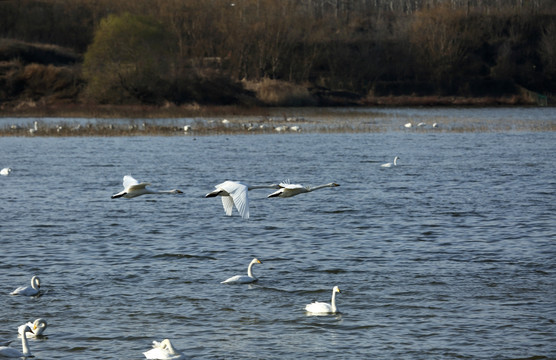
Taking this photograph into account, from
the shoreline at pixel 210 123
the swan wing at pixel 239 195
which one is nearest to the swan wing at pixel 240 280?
the swan wing at pixel 239 195

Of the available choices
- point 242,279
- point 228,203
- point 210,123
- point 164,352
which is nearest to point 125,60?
point 210,123

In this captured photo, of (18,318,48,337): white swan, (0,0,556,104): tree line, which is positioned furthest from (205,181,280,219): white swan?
(0,0,556,104): tree line

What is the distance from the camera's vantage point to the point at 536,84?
8588 centimetres

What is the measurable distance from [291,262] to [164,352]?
547 centimetres

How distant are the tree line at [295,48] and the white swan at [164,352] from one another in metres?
55.6

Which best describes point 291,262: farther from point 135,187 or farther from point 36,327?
point 36,327

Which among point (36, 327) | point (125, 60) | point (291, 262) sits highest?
point (125, 60)

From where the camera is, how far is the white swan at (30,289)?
1275cm

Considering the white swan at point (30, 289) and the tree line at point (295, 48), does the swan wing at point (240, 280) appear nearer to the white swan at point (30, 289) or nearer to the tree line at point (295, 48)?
the white swan at point (30, 289)

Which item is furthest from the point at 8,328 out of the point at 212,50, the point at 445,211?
the point at 212,50

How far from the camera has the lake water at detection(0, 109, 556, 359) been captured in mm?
10836

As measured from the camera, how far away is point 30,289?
12.8 m

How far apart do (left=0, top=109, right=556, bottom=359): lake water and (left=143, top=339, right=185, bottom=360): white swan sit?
1.35ft

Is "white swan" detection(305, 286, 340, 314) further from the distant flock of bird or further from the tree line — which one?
the tree line
